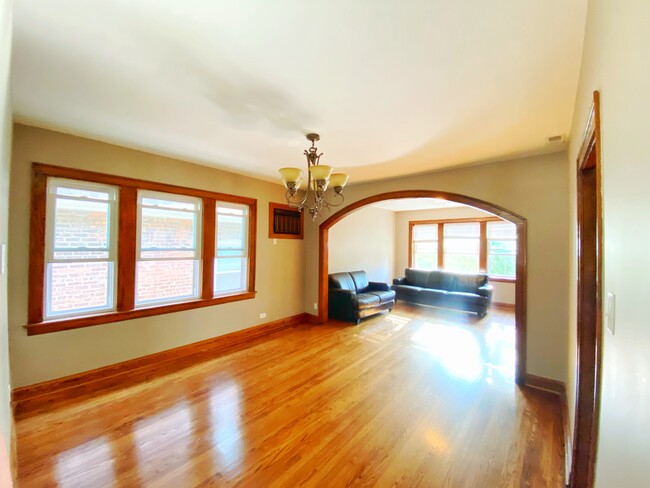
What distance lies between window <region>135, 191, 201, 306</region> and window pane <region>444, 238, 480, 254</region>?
6510 mm

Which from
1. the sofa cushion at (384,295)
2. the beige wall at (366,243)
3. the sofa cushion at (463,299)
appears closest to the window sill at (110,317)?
the beige wall at (366,243)

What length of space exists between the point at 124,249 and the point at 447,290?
6413 mm

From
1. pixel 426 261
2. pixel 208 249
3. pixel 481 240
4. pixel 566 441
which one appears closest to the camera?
pixel 566 441

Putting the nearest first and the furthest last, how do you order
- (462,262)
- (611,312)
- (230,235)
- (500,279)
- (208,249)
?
(611,312), (208,249), (230,235), (500,279), (462,262)

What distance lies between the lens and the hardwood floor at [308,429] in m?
1.88

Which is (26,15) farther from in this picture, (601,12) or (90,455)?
(90,455)

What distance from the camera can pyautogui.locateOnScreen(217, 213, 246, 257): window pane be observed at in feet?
14.1

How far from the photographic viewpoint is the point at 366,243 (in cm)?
747

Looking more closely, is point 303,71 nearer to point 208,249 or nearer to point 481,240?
point 208,249

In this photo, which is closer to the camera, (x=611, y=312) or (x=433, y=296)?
(x=611, y=312)

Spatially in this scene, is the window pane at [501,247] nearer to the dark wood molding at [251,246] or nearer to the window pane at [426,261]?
the window pane at [426,261]

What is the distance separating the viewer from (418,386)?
9.97 feet

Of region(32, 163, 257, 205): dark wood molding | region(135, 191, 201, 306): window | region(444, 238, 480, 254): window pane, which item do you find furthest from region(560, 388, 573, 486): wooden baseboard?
region(444, 238, 480, 254): window pane

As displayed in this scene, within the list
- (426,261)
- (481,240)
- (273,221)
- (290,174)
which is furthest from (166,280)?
(481,240)
